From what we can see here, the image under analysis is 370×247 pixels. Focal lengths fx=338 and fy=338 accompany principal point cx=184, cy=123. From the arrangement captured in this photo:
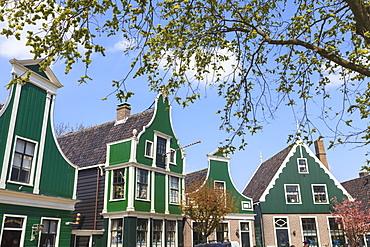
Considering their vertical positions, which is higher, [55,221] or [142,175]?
[142,175]

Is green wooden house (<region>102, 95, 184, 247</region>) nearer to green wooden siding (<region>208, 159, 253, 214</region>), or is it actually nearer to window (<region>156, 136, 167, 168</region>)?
window (<region>156, 136, 167, 168</region>)

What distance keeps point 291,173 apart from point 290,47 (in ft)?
67.0

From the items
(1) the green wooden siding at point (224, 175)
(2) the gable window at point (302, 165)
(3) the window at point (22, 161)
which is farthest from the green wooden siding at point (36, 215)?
(2) the gable window at point (302, 165)

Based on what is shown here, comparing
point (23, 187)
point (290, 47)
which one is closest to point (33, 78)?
point (23, 187)

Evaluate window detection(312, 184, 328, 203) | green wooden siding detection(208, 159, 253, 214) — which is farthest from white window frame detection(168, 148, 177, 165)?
window detection(312, 184, 328, 203)

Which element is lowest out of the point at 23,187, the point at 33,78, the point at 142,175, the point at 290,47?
the point at 23,187

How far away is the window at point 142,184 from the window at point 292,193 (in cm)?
1330

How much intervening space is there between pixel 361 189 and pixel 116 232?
Result: 74.8 feet

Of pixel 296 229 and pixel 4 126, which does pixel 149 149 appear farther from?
pixel 296 229

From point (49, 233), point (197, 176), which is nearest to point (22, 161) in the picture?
point (49, 233)

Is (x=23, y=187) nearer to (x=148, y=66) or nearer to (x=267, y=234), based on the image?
(x=148, y=66)

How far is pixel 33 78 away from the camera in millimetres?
14375

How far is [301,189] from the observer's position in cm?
2792

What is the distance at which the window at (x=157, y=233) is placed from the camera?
19.5 meters
